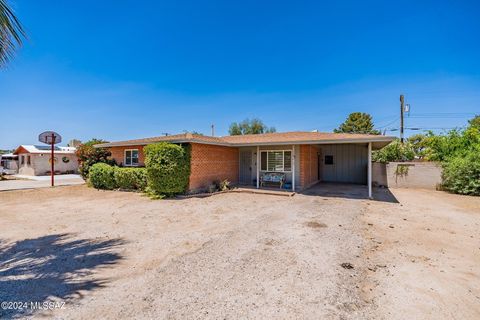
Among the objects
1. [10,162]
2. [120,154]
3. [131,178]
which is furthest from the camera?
[10,162]

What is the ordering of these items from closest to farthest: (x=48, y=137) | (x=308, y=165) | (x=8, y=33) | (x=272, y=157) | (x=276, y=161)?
(x=8, y=33) → (x=276, y=161) → (x=272, y=157) → (x=308, y=165) → (x=48, y=137)

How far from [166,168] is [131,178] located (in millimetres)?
3430

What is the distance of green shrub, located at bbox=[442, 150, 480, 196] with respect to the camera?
10.5m

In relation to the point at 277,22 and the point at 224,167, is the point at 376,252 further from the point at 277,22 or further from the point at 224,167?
the point at 277,22

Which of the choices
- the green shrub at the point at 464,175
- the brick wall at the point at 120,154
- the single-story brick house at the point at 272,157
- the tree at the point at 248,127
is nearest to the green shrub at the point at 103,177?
the brick wall at the point at 120,154

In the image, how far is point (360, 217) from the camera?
23.1 ft

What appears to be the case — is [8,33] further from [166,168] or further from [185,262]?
[166,168]

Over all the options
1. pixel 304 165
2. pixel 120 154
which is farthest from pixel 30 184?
pixel 304 165

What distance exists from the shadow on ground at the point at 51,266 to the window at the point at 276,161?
9.42 metres

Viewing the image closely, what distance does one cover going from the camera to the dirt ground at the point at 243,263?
→ 2725mm

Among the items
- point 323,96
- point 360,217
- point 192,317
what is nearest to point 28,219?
point 192,317

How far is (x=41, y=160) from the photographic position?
2330cm

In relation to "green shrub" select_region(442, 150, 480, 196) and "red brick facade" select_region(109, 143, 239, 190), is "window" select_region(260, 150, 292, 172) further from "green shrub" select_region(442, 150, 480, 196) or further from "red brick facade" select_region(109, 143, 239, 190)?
"green shrub" select_region(442, 150, 480, 196)

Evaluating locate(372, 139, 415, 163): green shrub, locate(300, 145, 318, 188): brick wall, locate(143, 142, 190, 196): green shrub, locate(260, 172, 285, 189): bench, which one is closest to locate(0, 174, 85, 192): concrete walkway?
locate(143, 142, 190, 196): green shrub
